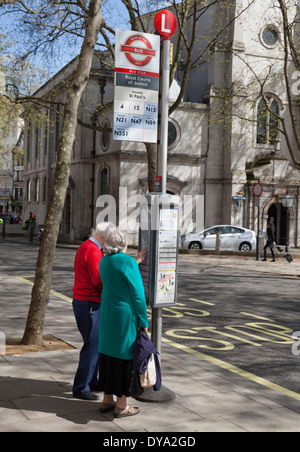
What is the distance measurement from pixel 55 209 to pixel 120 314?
3191 mm

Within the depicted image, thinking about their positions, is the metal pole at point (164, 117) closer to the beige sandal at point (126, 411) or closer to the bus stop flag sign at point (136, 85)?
the bus stop flag sign at point (136, 85)

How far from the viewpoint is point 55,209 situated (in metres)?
7.38

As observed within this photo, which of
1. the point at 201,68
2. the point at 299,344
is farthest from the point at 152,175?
the point at 201,68

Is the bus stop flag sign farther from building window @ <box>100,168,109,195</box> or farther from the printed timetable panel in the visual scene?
building window @ <box>100,168,109,195</box>

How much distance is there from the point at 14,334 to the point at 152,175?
12.8 m

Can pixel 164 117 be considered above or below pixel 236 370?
above

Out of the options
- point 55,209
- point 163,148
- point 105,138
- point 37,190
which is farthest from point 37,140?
point 163,148

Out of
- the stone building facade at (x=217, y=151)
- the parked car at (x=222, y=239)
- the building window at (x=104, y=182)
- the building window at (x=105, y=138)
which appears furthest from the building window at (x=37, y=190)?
the parked car at (x=222, y=239)

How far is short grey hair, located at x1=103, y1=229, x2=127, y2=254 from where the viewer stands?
4.55 metres

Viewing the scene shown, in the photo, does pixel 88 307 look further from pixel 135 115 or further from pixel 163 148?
pixel 135 115

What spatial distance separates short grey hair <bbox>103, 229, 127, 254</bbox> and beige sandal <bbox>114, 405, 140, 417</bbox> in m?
1.36

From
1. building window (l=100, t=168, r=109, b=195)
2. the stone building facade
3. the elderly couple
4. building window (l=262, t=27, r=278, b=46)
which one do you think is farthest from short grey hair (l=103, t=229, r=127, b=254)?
building window (l=262, t=27, r=278, b=46)

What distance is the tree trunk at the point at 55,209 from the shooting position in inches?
285
